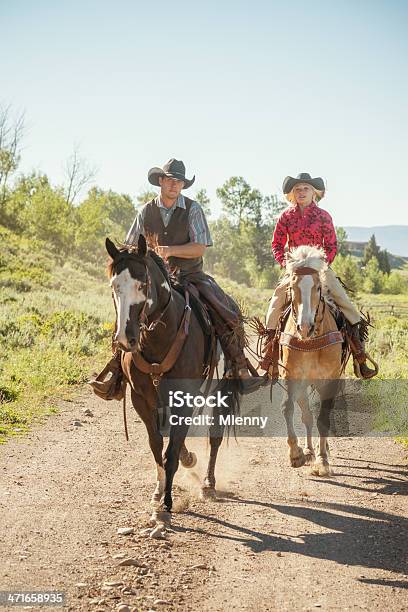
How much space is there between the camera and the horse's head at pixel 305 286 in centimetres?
768

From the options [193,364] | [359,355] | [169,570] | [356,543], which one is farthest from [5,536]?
[359,355]

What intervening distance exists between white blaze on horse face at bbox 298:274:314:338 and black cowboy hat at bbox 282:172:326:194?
191 centimetres

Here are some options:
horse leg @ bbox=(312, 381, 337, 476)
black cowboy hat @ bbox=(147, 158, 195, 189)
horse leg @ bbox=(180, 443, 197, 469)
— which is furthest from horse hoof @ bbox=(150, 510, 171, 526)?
black cowboy hat @ bbox=(147, 158, 195, 189)

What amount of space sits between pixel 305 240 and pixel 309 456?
113 inches

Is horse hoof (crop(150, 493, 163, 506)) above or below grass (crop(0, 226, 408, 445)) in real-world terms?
below

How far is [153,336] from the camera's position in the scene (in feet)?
20.5

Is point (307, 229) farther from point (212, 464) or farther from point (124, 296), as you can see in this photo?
point (124, 296)

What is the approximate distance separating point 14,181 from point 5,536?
182 feet

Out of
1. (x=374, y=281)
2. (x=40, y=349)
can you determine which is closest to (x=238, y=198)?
(x=374, y=281)

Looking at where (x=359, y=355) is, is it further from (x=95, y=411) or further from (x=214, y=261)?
(x=214, y=261)

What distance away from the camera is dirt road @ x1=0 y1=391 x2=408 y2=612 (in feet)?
15.2

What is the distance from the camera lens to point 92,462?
800 centimetres

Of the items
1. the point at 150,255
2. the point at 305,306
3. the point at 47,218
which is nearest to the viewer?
the point at 150,255

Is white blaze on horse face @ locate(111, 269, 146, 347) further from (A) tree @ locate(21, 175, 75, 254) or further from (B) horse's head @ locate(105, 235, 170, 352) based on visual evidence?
(A) tree @ locate(21, 175, 75, 254)
